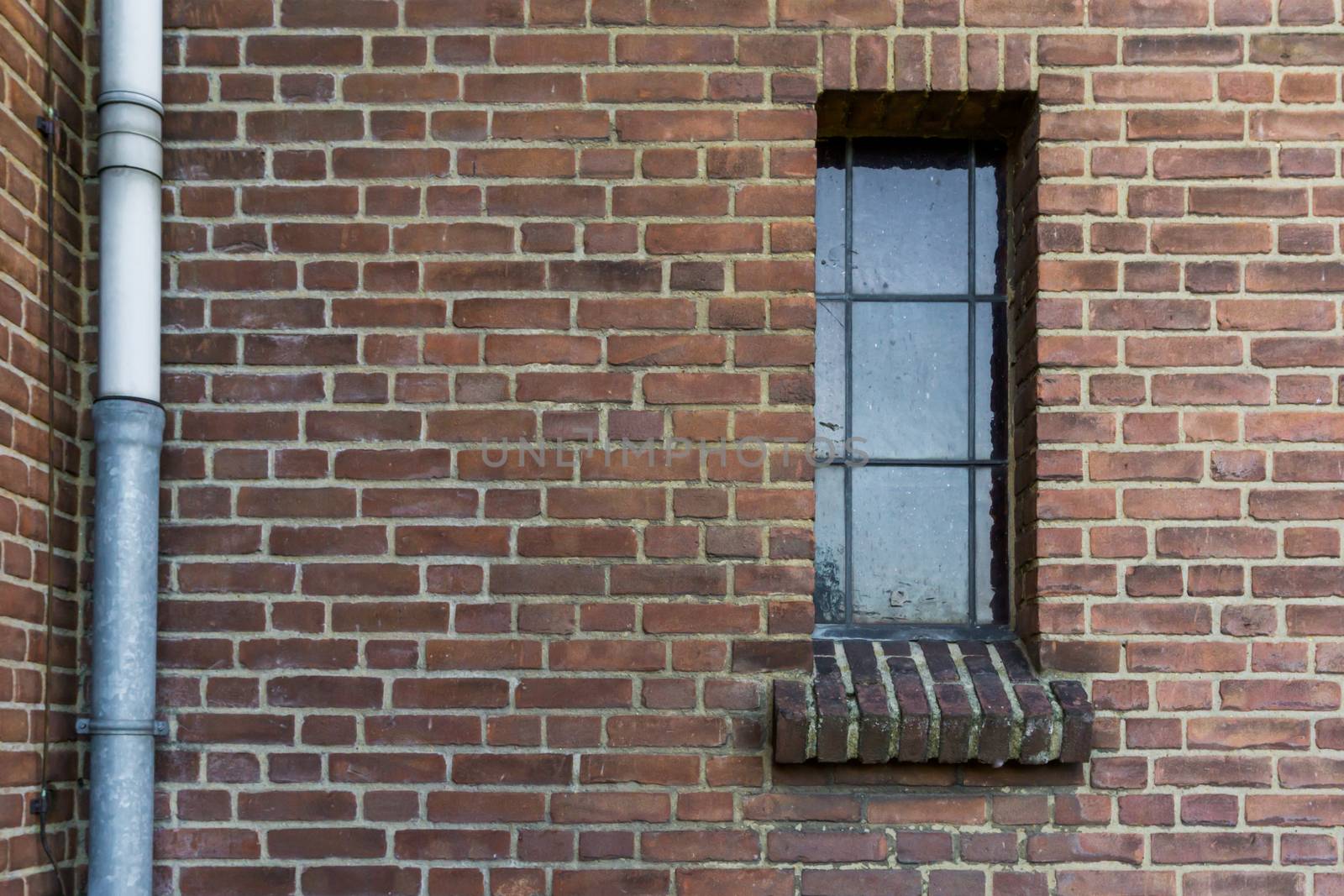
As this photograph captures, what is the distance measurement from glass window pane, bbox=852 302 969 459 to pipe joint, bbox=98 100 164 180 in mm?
1709

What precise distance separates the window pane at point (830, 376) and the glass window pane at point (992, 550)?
0.39m

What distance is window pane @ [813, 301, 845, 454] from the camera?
3031 millimetres

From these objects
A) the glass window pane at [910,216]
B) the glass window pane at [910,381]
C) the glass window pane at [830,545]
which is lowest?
the glass window pane at [830,545]

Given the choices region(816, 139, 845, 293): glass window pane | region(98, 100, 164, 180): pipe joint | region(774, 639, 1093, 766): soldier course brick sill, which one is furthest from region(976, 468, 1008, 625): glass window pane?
region(98, 100, 164, 180): pipe joint

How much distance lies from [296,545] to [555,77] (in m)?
1.25

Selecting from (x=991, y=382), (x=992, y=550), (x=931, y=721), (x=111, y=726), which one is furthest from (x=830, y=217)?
(x=111, y=726)

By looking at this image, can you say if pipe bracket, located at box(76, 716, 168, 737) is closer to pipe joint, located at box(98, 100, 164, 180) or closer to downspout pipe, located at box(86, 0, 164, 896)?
downspout pipe, located at box(86, 0, 164, 896)

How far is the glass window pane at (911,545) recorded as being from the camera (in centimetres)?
300

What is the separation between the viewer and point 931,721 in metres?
2.64

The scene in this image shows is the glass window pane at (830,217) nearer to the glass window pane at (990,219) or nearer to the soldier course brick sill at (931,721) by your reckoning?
the glass window pane at (990,219)

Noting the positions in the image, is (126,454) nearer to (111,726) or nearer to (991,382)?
(111,726)

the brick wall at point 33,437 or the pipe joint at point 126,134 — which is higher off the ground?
the pipe joint at point 126,134

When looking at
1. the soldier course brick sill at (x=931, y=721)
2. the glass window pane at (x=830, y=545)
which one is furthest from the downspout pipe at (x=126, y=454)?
the glass window pane at (x=830, y=545)

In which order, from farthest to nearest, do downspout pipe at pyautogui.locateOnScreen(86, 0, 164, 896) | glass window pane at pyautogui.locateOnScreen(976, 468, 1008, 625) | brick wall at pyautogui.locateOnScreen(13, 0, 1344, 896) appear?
glass window pane at pyautogui.locateOnScreen(976, 468, 1008, 625)
brick wall at pyautogui.locateOnScreen(13, 0, 1344, 896)
downspout pipe at pyautogui.locateOnScreen(86, 0, 164, 896)
